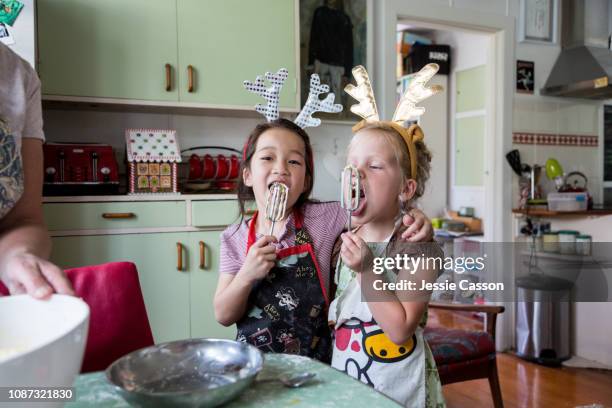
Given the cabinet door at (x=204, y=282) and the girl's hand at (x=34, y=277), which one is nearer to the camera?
the girl's hand at (x=34, y=277)

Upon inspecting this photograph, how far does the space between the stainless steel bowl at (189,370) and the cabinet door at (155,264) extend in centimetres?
174

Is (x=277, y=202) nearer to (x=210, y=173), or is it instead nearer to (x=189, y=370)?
(x=189, y=370)

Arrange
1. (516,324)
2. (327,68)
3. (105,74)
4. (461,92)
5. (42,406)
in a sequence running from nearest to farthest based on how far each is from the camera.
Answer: (42,406)
(105,74)
(327,68)
(516,324)
(461,92)

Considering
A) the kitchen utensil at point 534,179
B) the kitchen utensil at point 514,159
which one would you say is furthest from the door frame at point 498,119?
the kitchen utensil at point 534,179

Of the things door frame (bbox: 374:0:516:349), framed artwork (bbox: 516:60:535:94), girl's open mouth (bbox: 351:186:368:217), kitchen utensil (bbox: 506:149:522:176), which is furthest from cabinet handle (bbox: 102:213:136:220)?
framed artwork (bbox: 516:60:535:94)

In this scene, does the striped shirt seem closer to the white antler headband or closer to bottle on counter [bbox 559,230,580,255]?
the white antler headband

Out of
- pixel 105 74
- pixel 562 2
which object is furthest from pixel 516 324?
pixel 105 74

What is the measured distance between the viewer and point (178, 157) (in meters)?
2.48

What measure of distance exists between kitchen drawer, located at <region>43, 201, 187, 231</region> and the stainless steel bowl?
1743 millimetres

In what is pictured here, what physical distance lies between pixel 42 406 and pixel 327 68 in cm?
271

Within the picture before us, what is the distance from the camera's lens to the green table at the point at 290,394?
60cm

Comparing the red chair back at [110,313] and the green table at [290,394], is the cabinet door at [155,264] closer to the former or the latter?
the red chair back at [110,313]

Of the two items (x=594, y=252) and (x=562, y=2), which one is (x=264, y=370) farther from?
(x=562, y=2)

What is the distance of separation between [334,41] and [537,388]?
2196mm
